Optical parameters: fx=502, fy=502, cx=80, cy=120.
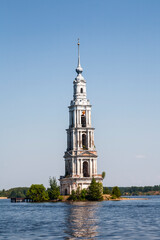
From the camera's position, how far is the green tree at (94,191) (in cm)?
14212

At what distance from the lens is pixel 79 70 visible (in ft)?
549

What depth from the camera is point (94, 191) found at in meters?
142

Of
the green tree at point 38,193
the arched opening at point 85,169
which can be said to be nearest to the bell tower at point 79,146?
the arched opening at point 85,169

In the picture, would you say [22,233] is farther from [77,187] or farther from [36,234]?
[77,187]

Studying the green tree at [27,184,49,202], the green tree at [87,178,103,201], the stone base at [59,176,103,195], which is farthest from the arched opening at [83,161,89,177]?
the green tree at [87,178,103,201]

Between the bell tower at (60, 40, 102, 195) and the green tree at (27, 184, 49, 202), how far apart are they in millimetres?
7383

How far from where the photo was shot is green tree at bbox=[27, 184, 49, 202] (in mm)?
152375

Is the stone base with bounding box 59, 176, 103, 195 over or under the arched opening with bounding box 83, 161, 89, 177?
under

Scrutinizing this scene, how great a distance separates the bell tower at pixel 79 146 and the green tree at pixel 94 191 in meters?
7.56

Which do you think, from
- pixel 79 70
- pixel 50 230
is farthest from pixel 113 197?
pixel 50 230

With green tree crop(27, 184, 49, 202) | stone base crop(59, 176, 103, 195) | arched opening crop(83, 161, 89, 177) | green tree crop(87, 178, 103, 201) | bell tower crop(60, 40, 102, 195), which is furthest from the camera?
arched opening crop(83, 161, 89, 177)

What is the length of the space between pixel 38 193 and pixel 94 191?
2124 centimetres

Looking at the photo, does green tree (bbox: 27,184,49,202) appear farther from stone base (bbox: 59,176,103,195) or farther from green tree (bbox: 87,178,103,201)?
green tree (bbox: 87,178,103,201)

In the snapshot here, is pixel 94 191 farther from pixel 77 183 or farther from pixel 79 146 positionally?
pixel 79 146
